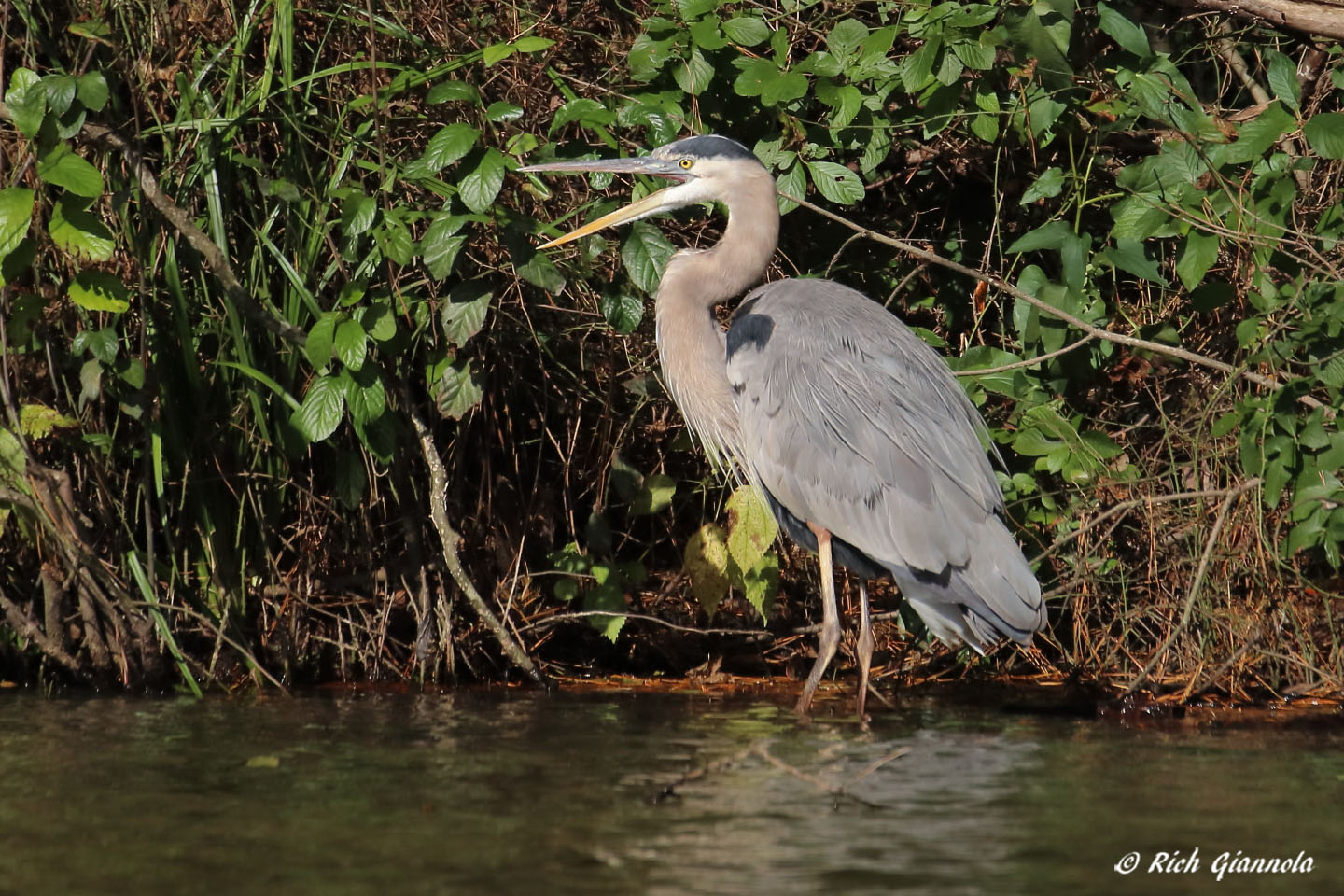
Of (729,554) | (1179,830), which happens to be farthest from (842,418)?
(1179,830)

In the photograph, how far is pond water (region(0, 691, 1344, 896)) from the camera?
2.71 meters

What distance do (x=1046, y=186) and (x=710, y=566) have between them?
5.18ft

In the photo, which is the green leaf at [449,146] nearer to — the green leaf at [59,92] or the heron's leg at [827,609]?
the green leaf at [59,92]

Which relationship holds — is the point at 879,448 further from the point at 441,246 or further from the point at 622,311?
the point at 441,246

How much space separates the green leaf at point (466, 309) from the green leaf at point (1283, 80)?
2.38 meters

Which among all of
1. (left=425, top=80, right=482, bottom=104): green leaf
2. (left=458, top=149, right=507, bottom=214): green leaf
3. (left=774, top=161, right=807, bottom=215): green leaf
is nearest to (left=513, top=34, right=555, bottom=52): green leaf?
(left=425, top=80, right=482, bottom=104): green leaf

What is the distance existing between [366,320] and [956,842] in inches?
92.0

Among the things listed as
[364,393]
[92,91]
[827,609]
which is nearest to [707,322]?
[827,609]

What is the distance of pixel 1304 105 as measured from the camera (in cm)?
533

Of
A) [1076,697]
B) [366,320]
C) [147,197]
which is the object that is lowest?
[1076,697]

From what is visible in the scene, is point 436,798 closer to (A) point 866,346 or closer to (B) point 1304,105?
(A) point 866,346

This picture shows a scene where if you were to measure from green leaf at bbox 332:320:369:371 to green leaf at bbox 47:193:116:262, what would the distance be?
643 millimetres

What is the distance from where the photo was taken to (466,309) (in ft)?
14.9

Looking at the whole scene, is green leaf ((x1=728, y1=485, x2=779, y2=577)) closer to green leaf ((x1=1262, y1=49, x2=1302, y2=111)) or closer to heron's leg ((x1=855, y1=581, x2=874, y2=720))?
heron's leg ((x1=855, y1=581, x2=874, y2=720))
